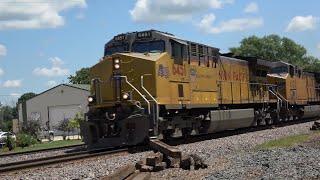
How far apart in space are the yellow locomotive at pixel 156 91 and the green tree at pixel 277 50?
81.2 meters

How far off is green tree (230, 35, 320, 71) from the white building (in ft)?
145

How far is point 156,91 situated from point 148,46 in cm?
209

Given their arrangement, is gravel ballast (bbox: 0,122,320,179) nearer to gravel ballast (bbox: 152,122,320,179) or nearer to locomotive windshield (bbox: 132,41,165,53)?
gravel ballast (bbox: 152,122,320,179)

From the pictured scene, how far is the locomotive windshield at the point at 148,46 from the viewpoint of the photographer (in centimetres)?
1770

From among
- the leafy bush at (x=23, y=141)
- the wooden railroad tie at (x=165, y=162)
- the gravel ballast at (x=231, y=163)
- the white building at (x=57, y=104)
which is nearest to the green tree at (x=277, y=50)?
the white building at (x=57, y=104)

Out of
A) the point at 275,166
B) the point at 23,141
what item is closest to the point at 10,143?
the point at 23,141

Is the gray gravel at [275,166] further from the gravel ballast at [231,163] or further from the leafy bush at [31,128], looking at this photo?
the leafy bush at [31,128]

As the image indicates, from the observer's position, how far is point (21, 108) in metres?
75.5

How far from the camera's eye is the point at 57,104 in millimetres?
69188

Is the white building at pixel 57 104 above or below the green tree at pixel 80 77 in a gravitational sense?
below

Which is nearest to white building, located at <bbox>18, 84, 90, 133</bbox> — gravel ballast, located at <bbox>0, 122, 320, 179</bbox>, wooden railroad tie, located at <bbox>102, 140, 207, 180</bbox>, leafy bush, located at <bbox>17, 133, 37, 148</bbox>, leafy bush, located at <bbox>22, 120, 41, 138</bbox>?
leafy bush, located at <bbox>22, 120, 41, 138</bbox>

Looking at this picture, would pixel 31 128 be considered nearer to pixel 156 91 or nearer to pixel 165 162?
pixel 156 91

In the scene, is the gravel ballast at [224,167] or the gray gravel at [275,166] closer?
the gray gravel at [275,166]

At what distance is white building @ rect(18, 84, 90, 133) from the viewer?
66.0 metres
